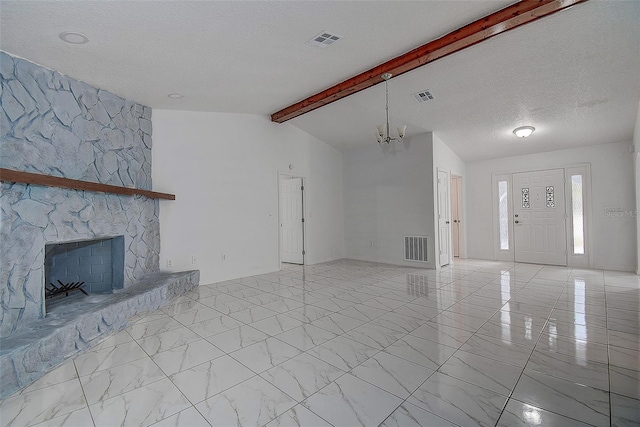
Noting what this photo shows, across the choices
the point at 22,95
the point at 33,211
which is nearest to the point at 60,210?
the point at 33,211

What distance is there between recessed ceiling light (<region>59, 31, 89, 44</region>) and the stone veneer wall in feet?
2.17

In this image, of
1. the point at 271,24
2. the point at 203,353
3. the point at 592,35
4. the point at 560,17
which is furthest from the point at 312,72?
the point at 203,353

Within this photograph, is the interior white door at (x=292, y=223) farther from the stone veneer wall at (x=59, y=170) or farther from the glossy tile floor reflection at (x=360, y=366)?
the stone veneer wall at (x=59, y=170)

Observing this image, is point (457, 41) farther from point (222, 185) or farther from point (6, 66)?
point (6, 66)

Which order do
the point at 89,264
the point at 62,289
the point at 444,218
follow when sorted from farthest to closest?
the point at 444,218
the point at 89,264
the point at 62,289

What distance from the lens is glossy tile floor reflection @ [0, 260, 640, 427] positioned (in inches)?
69.8

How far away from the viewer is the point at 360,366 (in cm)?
231

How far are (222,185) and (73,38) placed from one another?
2939 mm

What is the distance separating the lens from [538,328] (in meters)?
3.02

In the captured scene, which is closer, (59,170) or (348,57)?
(59,170)

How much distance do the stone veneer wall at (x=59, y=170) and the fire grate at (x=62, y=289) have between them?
510 mm

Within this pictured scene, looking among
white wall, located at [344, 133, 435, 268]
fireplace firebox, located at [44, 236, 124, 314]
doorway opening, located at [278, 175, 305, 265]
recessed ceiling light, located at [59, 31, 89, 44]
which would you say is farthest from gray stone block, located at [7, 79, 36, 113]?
white wall, located at [344, 133, 435, 268]

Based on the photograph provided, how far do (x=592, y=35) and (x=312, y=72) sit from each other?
3133mm

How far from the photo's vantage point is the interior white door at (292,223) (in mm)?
7031
